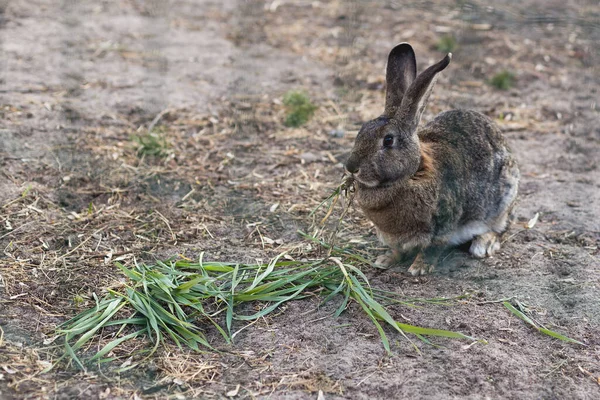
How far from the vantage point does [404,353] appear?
3410 millimetres

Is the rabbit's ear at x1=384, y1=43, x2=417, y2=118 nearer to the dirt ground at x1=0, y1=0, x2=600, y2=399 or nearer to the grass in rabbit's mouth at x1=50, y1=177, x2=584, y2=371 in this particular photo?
the grass in rabbit's mouth at x1=50, y1=177, x2=584, y2=371

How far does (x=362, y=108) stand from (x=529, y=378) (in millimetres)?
3797

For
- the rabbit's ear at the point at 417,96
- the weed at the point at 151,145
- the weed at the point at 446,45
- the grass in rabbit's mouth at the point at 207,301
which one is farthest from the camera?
the weed at the point at 446,45

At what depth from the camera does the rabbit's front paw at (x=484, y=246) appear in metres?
4.39

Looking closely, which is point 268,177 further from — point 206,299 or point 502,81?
point 502,81

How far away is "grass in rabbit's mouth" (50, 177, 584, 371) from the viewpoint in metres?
3.43

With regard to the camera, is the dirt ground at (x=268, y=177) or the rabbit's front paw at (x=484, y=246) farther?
the rabbit's front paw at (x=484, y=246)

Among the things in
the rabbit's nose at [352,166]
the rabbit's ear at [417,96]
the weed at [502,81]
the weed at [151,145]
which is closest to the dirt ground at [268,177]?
the weed at [151,145]

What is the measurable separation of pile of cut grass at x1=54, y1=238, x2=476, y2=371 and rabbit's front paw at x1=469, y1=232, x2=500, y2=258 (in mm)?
722

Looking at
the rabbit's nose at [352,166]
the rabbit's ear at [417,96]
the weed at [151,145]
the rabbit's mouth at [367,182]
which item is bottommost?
the weed at [151,145]

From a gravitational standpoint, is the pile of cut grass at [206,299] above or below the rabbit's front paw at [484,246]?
above

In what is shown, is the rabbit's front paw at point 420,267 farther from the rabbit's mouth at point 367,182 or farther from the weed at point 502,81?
the weed at point 502,81

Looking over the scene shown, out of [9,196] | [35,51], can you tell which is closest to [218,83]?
[35,51]

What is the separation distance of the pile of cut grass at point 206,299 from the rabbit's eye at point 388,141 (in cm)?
71
